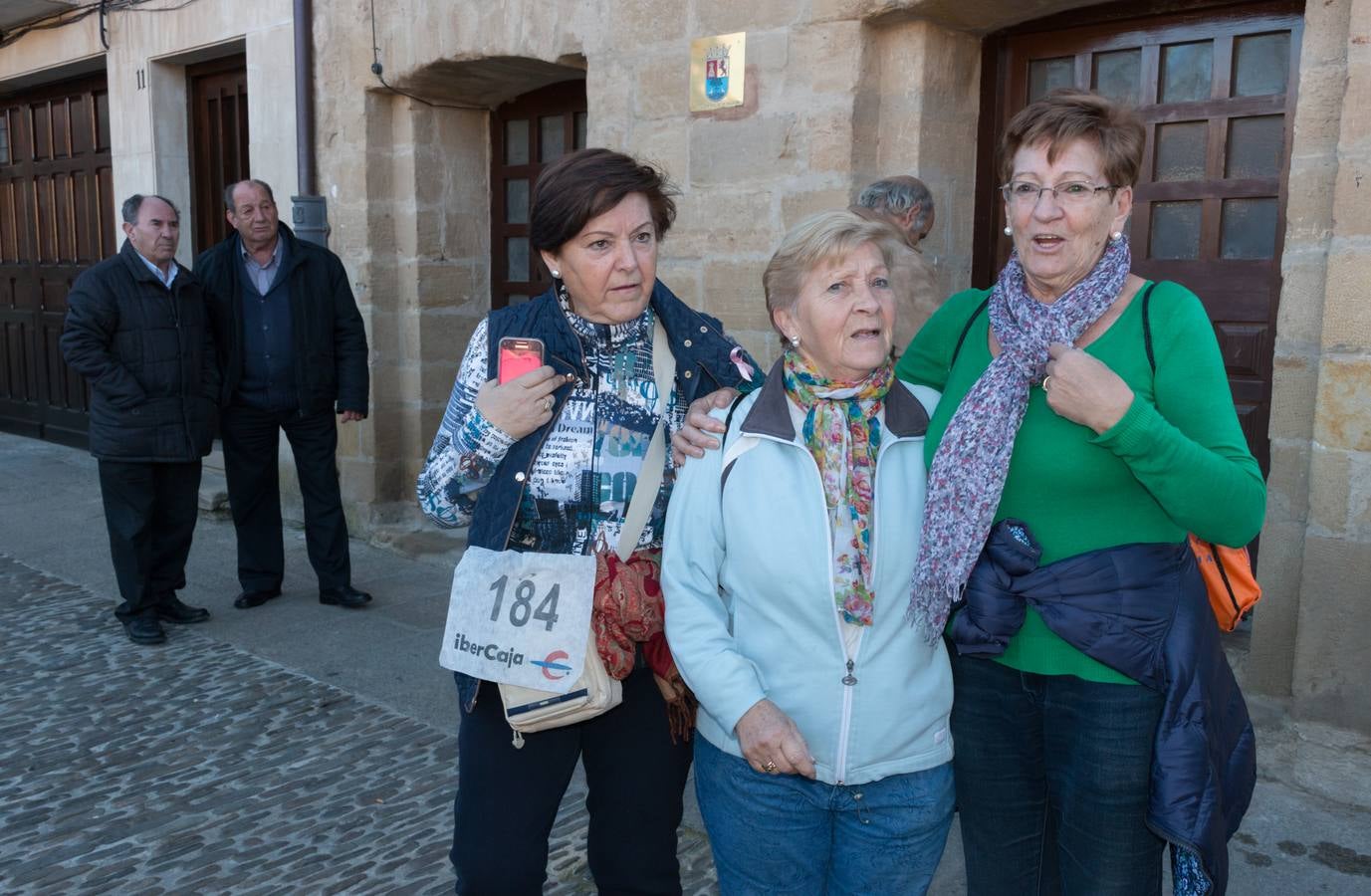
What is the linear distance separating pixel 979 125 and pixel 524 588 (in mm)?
3282

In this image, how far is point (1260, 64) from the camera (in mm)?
3830

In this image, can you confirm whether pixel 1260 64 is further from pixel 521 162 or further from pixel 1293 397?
pixel 521 162

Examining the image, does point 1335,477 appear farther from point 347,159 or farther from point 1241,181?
point 347,159

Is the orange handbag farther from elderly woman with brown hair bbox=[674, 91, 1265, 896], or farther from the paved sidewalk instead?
the paved sidewalk

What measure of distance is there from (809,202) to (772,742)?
3.04 meters

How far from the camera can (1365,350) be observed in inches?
127

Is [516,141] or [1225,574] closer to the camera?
[1225,574]

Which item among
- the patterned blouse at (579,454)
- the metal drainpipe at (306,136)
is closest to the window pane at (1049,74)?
the patterned blouse at (579,454)

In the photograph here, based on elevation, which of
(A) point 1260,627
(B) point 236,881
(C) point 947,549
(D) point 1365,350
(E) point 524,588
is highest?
(D) point 1365,350

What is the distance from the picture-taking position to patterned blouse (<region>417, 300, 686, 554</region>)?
2117mm

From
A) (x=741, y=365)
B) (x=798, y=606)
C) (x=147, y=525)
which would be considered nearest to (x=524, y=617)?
(x=798, y=606)

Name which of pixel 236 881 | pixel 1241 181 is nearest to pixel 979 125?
pixel 1241 181

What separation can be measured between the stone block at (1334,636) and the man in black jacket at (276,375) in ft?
12.6

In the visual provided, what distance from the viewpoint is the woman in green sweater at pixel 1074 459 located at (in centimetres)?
173
